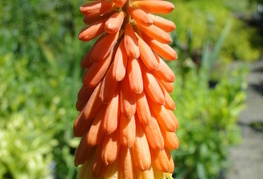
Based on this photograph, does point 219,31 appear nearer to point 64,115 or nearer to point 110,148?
point 64,115

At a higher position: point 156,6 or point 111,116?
point 156,6

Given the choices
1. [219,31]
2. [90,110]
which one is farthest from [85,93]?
[219,31]

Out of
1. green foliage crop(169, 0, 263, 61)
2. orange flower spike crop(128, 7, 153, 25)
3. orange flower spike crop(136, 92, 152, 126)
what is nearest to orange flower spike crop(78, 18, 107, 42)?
orange flower spike crop(128, 7, 153, 25)

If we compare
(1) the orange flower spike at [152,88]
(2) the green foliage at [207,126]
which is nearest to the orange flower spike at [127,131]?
(1) the orange flower spike at [152,88]

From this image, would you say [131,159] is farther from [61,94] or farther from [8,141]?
[61,94]

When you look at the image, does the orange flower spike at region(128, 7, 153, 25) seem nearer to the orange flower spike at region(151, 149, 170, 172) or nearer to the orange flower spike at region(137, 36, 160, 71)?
the orange flower spike at region(137, 36, 160, 71)
